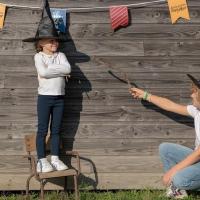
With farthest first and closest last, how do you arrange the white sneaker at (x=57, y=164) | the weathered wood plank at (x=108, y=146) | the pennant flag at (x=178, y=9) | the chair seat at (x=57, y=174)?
the weathered wood plank at (x=108, y=146) → the pennant flag at (x=178, y=9) → the white sneaker at (x=57, y=164) → the chair seat at (x=57, y=174)

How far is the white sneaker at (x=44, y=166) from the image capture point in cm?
541

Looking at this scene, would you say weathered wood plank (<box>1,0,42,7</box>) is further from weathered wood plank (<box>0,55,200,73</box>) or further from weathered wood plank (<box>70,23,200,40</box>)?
weathered wood plank (<box>0,55,200,73</box>)

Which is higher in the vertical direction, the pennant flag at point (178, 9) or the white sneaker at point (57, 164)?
the pennant flag at point (178, 9)

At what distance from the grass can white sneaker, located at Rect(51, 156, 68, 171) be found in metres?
0.38

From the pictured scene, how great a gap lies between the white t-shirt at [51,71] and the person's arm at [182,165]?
4.58 feet

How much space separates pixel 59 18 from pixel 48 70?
0.64 metres

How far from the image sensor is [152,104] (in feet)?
19.5

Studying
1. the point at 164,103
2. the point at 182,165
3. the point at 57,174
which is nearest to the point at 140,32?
the point at 164,103

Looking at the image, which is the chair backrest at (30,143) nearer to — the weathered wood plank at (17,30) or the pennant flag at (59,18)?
the weathered wood plank at (17,30)

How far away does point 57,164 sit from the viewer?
5.54 meters

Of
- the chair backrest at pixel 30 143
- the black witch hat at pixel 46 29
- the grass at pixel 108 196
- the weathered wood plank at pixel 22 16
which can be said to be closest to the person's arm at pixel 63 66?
the black witch hat at pixel 46 29

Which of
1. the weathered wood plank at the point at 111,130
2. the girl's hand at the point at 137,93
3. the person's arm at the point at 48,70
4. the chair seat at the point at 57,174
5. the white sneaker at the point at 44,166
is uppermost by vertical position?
the person's arm at the point at 48,70

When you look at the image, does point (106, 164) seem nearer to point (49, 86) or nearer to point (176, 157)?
point (176, 157)

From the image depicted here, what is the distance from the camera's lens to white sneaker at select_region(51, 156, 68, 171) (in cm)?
551
